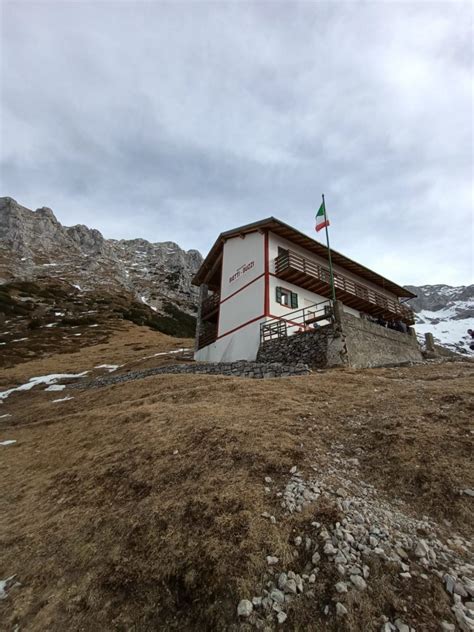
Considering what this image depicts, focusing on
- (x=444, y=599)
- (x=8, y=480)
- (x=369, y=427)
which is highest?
(x=369, y=427)

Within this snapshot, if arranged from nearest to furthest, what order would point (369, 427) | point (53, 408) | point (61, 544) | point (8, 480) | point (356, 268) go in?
point (61, 544) < point (369, 427) < point (8, 480) < point (53, 408) < point (356, 268)

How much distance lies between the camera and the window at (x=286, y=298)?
2580cm

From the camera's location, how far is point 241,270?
1136 inches

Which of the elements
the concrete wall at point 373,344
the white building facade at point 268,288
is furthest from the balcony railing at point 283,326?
the concrete wall at point 373,344

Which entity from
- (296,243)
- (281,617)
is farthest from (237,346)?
(281,617)

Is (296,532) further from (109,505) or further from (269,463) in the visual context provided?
(109,505)

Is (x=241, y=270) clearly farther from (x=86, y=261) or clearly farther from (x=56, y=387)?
(x=86, y=261)

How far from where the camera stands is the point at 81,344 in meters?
50.2

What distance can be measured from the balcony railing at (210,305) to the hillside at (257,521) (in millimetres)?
A: 21224

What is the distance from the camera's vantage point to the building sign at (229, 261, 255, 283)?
27680mm

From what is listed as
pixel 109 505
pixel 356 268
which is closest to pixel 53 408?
pixel 109 505

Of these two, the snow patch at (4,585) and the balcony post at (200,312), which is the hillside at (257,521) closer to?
the snow patch at (4,585)

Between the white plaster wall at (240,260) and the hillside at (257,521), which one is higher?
the white plaster wall at (240,260)

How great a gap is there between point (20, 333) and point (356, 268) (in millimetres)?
51673
